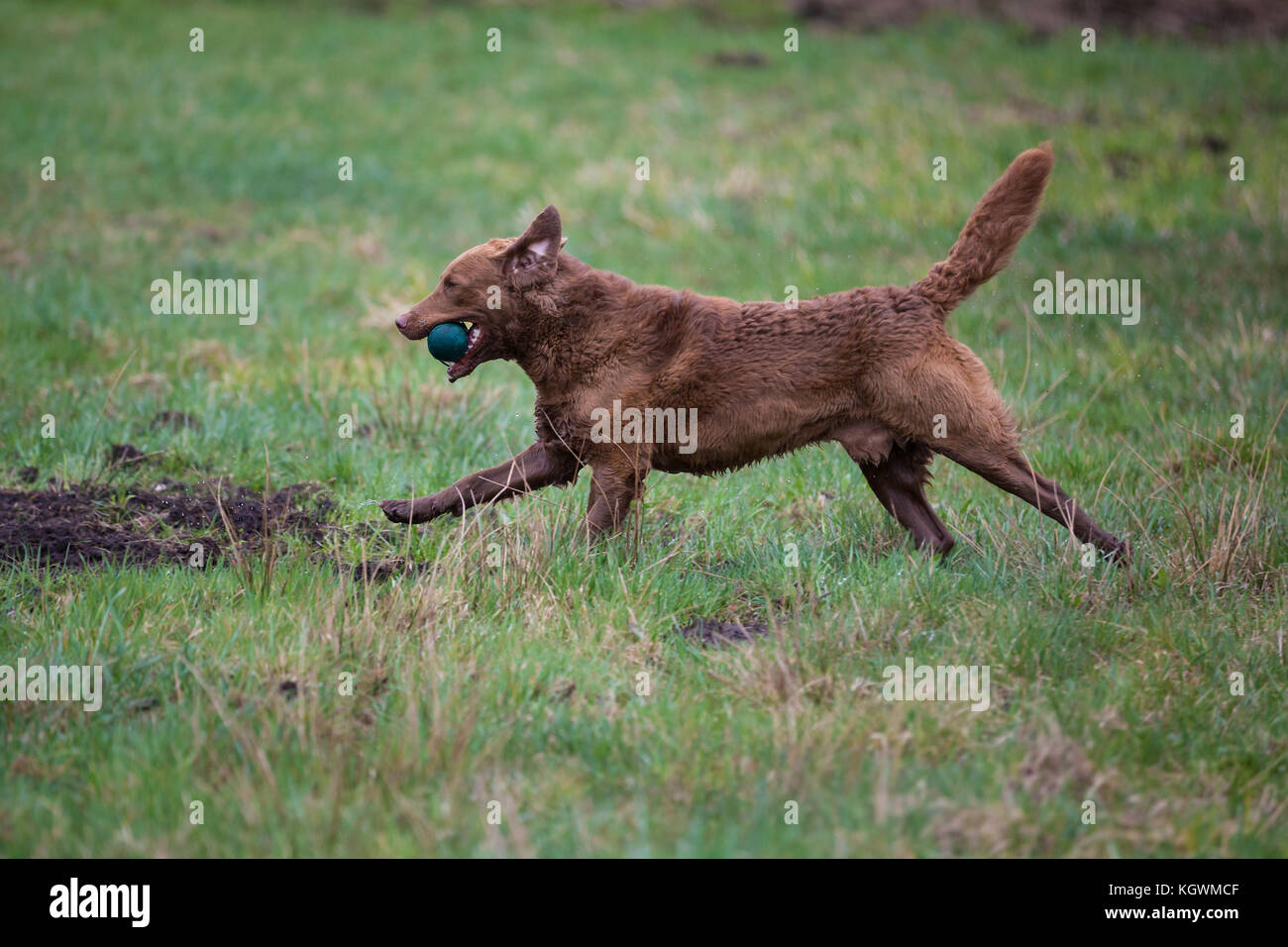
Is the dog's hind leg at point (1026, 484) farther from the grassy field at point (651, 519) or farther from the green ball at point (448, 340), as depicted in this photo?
the green ball at point (448, 340)

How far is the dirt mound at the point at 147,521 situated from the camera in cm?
559

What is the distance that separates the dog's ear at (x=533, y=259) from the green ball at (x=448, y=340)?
320 millimetres

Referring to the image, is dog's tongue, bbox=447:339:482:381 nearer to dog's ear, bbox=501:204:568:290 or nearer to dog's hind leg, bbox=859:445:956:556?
dog's ear, bbox=501:204:568:290

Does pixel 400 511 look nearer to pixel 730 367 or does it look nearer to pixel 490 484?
pixel 490 484

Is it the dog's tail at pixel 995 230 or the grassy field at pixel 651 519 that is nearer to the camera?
the grassy field at pixel 651 519

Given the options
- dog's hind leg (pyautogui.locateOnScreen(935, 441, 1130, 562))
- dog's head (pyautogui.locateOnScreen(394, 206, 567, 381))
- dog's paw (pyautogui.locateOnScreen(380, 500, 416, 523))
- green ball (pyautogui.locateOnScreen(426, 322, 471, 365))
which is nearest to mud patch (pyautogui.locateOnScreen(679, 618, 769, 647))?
dog's hind leg (pyautogui.locateOnScreen(935, 441, 1130, 562))

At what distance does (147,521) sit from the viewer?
19.6 ft

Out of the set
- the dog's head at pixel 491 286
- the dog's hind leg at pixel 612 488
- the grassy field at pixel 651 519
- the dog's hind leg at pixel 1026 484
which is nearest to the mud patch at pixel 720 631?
the grassy field at pixel 651 519

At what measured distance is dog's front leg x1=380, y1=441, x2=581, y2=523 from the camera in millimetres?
5449

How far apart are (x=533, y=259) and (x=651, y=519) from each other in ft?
4.95

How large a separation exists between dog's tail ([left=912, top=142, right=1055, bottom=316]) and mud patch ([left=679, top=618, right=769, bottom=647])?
62.5 inches

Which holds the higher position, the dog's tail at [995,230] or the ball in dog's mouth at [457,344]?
the dog's tail at [995,230]

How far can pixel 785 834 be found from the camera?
361 centimetres

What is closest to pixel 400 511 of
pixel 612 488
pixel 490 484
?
pixel 490 484
